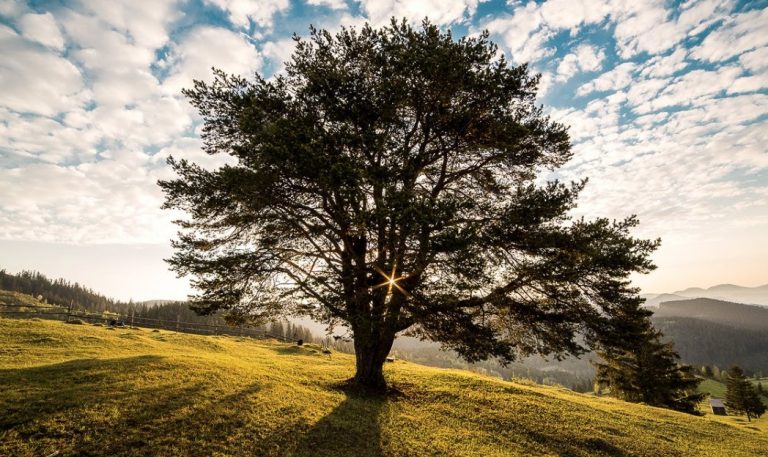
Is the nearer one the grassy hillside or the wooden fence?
the grassy hillside

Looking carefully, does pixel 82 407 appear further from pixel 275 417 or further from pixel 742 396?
pixel 742 396

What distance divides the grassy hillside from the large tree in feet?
9.58

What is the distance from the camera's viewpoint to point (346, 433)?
11.4 meters

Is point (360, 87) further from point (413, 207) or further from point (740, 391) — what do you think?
point (740, 391)

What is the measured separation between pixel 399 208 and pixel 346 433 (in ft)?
23.4

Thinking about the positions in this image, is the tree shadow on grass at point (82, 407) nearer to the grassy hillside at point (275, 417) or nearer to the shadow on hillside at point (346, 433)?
the grassy hillside at point (275, 417)

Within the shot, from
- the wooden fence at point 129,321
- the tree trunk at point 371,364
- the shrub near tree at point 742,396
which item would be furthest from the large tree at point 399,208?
the shrub near tree at point 742,396

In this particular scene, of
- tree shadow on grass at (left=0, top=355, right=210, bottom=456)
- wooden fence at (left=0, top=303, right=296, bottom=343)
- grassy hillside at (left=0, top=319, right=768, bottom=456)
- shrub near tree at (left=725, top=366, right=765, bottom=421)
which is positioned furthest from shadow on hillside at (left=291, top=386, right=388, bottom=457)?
shrub near tree at (left=725, top=366, right=765, bottom=421)

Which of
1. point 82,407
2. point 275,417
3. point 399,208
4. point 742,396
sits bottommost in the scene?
point 742,396

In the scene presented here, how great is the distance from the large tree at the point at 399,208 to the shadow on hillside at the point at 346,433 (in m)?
2.61

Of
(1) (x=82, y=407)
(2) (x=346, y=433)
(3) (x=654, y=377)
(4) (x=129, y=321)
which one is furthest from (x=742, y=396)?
(4) (x=129, y=321)

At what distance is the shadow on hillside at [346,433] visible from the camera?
33.2ft

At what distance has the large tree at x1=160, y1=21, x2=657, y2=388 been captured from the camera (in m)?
12.6

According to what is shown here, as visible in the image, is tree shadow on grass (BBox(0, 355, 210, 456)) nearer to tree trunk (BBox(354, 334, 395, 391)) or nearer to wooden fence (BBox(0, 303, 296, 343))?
tree trunk (BBox(354, 334, 395, 391))
